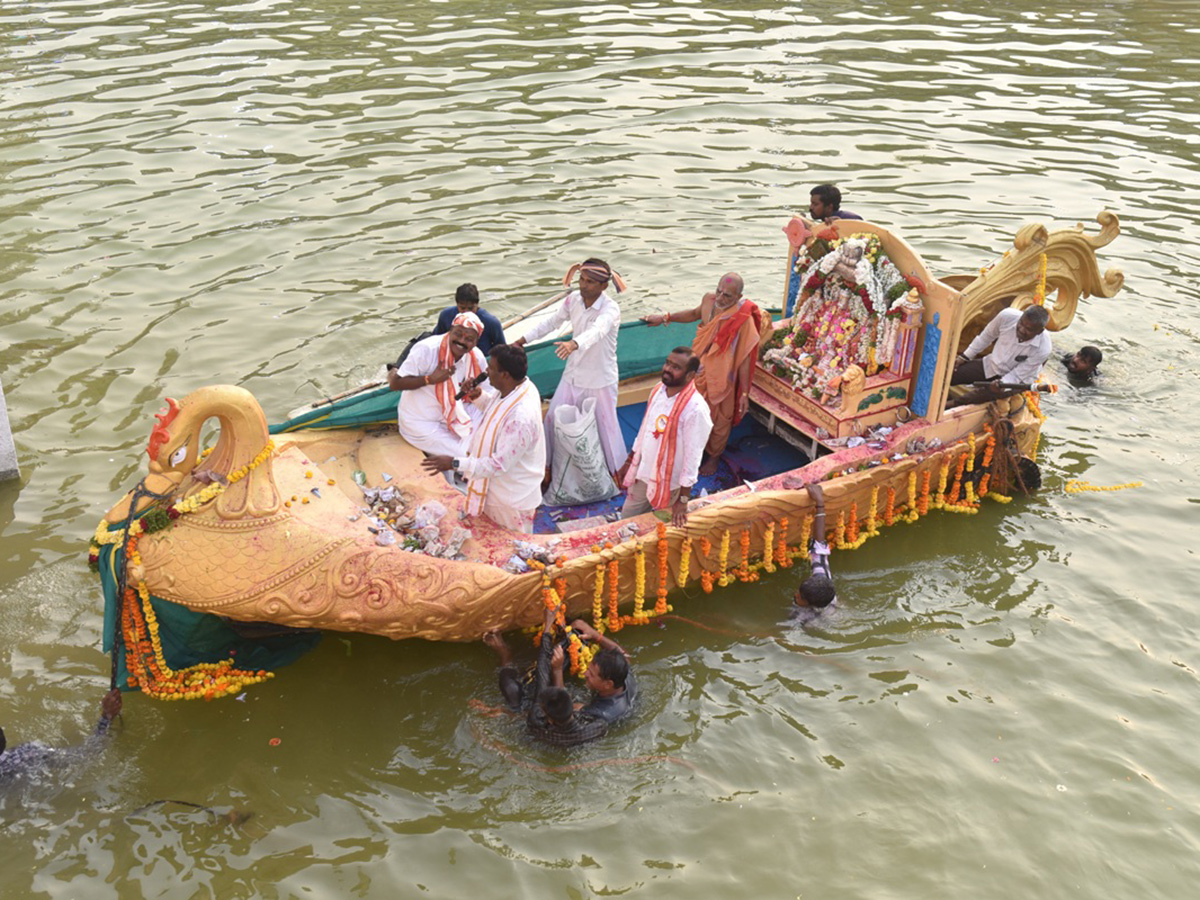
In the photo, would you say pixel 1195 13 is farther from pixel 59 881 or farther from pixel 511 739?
pixel 59 881

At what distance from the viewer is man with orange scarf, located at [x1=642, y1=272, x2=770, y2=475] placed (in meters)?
7.96

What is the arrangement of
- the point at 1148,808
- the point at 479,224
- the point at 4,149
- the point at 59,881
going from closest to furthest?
the point at 59,881 < the point at 1148,808 < the point at 479,224 < the point at 4,149

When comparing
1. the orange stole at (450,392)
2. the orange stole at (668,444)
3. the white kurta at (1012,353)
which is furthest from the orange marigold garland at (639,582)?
the white kurta at (1012,353)

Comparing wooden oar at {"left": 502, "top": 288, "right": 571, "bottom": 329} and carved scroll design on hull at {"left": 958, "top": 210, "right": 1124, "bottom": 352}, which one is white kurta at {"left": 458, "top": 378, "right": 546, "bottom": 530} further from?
carved scroll design on hull at {"left": 958, "top": 210, "right": 1124, "bottom": 352}

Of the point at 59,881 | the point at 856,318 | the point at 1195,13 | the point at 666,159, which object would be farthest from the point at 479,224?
the point at 1195,13

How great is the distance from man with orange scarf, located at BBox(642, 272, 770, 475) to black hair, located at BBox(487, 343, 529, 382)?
6.36 feet

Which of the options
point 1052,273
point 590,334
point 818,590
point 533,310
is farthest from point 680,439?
point 1052,273

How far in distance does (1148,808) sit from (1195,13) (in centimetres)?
1840

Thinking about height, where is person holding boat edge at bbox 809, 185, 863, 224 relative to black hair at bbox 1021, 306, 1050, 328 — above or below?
above

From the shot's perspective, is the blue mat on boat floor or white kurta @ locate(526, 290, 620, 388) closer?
white kurta @ locate(526, 290, 620, 388)

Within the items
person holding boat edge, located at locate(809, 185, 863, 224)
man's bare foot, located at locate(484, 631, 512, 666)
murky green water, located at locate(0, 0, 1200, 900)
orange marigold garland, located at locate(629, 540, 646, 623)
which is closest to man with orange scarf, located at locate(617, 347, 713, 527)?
orange marigold garland, located at locate(629, 540, 646, 623)

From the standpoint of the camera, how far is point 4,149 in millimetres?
13820

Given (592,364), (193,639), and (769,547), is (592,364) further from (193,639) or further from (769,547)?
(193,639)

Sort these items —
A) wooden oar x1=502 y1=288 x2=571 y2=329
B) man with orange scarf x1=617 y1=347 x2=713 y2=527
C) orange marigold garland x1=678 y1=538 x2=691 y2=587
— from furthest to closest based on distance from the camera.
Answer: wooden oar x1=502 y1=288 x2=571 y2=329
orange marigold garland x1=678 y1=538 x2=691 y2=587
man with orange scarf x1=617 y1=347 x2=713 y2=527
